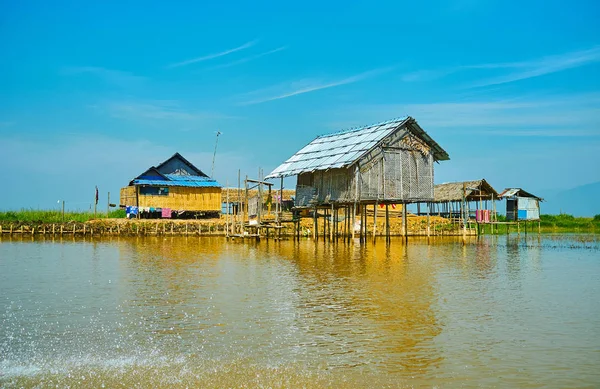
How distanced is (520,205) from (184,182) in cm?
2221

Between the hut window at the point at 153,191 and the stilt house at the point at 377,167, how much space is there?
38.4 feet

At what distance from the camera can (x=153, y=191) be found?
125 feet

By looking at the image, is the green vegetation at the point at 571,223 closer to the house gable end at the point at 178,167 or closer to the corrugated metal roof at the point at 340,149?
the corrugated metal roof at the point at 340,149

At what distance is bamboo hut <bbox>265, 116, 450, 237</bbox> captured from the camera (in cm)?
2681

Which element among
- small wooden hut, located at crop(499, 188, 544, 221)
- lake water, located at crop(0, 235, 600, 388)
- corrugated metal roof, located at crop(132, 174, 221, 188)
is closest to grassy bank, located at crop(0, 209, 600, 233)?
corrugated metal roof, located at crop(132, 174, 221, 188)

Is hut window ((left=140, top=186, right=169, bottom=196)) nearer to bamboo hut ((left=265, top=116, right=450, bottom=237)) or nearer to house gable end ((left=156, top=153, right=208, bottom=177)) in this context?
house gable end ((left=156, top=153, right=208, bottom=177))

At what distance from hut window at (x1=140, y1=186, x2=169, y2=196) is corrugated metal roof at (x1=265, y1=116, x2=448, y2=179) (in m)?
9.33

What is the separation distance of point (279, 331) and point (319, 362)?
5.58ft

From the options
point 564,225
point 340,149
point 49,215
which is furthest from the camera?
point 564,225

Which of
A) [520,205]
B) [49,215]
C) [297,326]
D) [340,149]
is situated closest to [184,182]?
[49,215]

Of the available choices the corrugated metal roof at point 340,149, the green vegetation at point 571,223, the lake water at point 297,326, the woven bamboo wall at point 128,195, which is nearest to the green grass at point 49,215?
the woven bamboo wall at point 128,195

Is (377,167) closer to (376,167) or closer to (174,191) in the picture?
(376,167)

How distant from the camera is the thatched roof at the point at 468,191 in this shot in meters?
37.8

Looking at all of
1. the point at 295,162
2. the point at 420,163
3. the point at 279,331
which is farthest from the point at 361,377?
the point at 295,162
